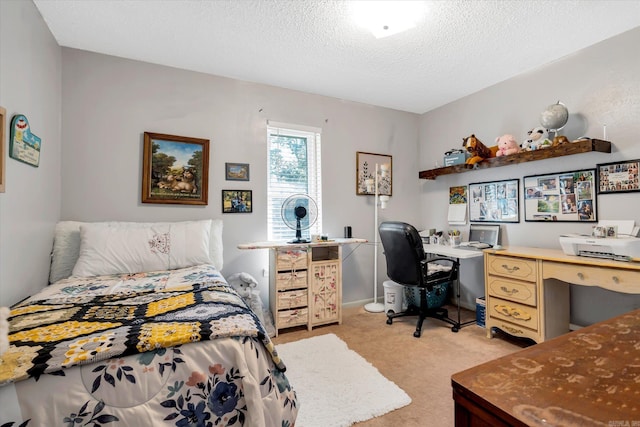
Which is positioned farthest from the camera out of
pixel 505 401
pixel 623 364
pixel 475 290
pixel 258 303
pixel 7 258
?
pixel 475 290

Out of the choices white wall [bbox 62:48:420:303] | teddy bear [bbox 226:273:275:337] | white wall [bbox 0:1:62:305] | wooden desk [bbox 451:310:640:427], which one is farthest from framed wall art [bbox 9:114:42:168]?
wooden desk [bbox 451:310:640:427]

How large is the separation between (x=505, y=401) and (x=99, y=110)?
3169 mm

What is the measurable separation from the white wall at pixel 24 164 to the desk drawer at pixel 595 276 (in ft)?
11.6

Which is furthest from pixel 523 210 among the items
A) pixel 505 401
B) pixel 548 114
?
pixel 505 401

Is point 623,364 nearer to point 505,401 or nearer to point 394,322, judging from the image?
point 505,401

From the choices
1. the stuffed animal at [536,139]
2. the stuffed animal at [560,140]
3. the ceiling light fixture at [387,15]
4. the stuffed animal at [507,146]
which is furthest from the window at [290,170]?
the stuffed animal at [560,140]

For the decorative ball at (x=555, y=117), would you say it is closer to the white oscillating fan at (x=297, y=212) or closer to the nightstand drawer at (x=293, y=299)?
the white oscillating fan at (x=297, y=212)

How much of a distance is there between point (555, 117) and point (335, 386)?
8.97 feet

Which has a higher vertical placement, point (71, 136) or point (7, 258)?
point (71, 136)

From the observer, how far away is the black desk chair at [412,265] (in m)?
2.48

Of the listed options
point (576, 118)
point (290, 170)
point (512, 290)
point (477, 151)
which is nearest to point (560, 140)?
point (576, 118)

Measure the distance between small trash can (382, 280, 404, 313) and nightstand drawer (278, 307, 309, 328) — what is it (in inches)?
37.9

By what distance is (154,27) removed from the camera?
6.86 ft

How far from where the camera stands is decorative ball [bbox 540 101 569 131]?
91.7 inches
